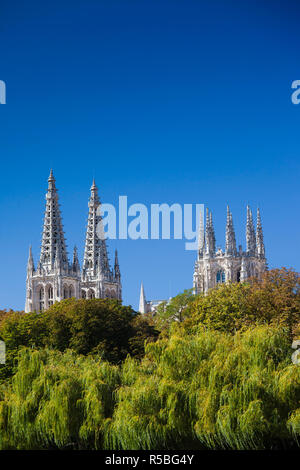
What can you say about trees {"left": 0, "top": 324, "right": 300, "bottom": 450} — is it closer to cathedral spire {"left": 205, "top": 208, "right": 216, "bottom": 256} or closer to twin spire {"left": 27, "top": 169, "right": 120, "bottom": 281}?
twin spire {"left": 27, "top": 169, "right": 120, "bottom": 281}

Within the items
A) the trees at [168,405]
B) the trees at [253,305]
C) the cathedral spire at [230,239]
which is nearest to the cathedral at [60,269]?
the cathedral spire at [230,239]

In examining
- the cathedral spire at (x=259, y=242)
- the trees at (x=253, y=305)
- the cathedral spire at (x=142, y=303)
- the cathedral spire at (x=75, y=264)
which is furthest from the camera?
the cathedral spire at (x=142, y=303)

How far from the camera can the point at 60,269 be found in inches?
6280

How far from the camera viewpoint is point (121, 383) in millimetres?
45438

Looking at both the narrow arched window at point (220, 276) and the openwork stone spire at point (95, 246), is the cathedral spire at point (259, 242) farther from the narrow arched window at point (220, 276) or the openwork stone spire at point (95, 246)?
the openwork stone spire at point (95, 246)

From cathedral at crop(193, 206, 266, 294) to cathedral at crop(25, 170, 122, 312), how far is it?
70.1 feet

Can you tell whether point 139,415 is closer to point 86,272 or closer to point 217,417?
point 217,417

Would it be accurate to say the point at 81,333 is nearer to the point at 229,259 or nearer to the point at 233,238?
the point at 229,259

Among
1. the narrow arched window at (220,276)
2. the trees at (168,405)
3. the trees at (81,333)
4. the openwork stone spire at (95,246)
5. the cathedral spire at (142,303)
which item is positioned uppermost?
the openwork stone spire at (95,246)

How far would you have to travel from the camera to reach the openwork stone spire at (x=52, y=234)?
15875 cm

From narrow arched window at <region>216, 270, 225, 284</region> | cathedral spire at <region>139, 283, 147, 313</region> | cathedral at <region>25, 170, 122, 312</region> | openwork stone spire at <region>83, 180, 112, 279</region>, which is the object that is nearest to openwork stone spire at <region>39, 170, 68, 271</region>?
cathedral at <region>25, 170, 122, 312</region>

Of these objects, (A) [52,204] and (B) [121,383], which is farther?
(A) [52,204]

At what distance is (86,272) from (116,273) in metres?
6.44
